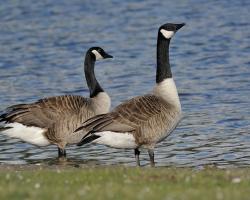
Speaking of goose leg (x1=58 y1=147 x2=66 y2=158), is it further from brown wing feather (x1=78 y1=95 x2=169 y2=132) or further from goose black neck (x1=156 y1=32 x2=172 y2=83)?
goose black neck (x1=156 y1=32 x2=172 y2=83)

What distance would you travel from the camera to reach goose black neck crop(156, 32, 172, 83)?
16.5 metres

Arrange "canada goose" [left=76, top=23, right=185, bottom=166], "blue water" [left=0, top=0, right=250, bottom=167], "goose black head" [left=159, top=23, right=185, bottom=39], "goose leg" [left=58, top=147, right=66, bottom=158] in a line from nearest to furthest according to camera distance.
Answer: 1. "canada goose" [left=76, top=23, right=185, bottom=166]
2. "goose black head" [left=159, top=23, right=185, bottom=39]
3. "goose leg" [left=58, top=147, right=66, bottom=158]
4. "blue water" [left=0, top=0, right=250, bottom=167]

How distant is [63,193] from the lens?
9812 millimetres

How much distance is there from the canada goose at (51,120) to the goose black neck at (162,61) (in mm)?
1661

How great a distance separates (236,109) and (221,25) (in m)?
13.1

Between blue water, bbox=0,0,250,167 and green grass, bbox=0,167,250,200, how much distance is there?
4910mm

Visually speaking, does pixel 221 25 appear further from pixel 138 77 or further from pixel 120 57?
pixel 138 77

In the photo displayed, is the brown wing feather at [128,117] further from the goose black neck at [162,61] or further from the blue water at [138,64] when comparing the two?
the blue water at [138,64]

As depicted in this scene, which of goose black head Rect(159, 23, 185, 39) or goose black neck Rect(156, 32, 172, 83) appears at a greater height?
goose black head Rect(159, 23, 185, 39)

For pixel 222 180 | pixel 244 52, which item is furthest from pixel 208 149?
pixel 244 52

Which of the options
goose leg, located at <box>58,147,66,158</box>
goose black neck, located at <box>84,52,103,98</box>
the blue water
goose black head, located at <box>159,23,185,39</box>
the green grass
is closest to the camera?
the green grass

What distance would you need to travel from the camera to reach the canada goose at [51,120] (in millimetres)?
17219

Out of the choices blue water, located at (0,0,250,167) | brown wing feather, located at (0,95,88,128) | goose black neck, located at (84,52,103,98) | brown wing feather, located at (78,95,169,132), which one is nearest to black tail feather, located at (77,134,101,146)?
brown wing feather, located at (78,95,169,132)

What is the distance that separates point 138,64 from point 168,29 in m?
11.7
